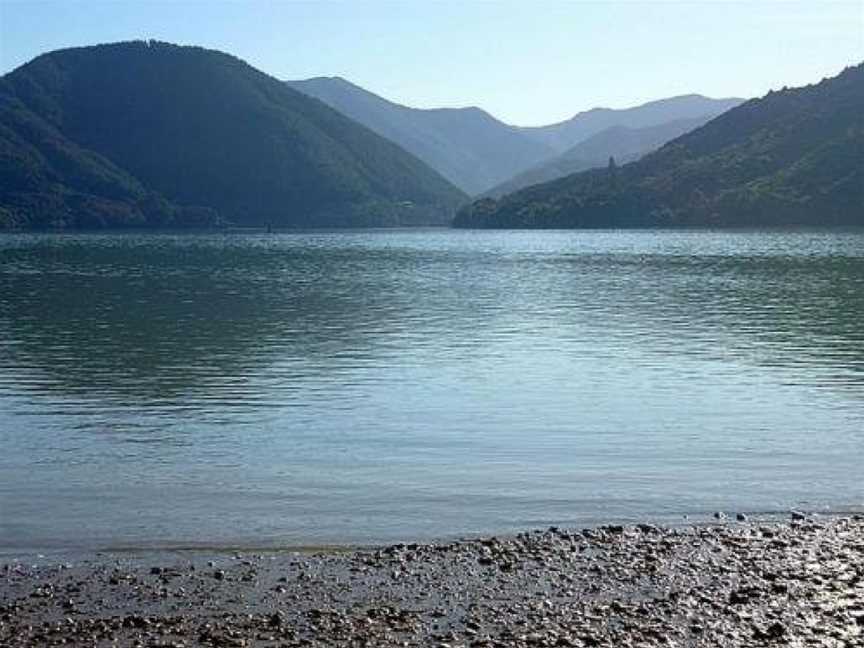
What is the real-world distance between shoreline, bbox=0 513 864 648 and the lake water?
2.08m

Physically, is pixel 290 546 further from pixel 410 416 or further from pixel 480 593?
pixel 410 416

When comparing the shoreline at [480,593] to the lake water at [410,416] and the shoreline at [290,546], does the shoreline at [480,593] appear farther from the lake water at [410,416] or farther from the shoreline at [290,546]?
the lake water at [410,416]

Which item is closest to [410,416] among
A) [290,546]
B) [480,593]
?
[290,546]

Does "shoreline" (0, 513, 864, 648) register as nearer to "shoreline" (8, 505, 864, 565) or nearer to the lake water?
"shoreline" (8, 505, 864, 565)

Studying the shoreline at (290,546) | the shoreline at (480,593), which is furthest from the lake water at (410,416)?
the shoreline at (480,593)

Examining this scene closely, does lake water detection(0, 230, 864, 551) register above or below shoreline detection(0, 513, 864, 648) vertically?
below

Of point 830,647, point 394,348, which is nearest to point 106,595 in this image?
point 830,647

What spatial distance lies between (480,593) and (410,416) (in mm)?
18374

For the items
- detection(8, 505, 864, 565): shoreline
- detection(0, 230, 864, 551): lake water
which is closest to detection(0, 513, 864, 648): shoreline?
detection(8, 505, 864, 565): shoreline

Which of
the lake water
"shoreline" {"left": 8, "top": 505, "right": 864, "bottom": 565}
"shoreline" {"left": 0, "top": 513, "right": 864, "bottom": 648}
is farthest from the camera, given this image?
the lake water

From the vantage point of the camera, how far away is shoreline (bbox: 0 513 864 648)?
51.2ft

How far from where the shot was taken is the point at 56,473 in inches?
1084

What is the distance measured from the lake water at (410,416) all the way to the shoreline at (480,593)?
2083 millimetres

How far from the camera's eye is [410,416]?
35.9 m
